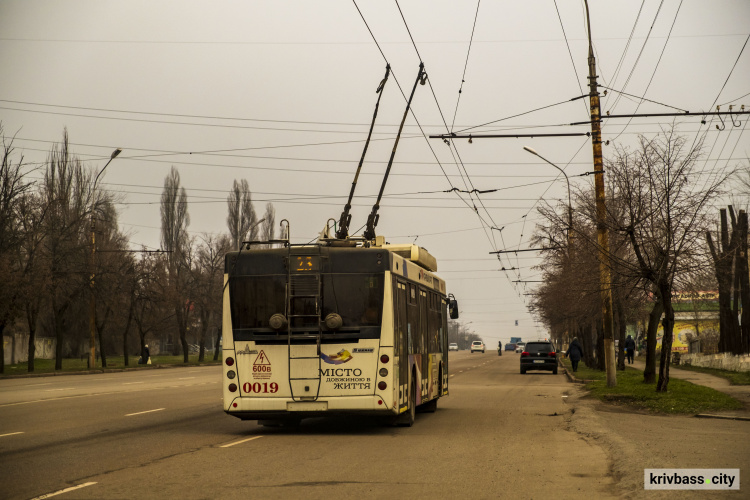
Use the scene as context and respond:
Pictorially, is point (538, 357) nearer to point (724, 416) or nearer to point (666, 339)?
point (666, 339)

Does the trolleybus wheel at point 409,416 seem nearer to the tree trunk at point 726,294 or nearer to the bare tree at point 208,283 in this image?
the tree trunk at point 726,294

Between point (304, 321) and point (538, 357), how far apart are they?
33303 mm

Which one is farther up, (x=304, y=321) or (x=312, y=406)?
(x=304, y=321)

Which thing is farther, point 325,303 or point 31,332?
point 31,332

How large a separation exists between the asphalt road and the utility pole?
19.0 feet

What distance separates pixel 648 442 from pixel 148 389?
19.7 metres

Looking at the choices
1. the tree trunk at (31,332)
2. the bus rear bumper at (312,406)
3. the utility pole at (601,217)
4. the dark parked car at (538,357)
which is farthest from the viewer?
the tree trunk at (31,332)

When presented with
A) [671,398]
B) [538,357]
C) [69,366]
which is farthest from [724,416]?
[69,366]

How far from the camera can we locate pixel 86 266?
48.3 metres

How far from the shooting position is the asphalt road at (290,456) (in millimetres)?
9203

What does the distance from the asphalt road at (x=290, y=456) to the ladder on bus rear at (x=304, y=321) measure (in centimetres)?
87

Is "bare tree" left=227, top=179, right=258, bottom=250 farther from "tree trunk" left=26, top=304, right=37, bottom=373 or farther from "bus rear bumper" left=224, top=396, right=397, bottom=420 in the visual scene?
"bus rear bumper" left=224, top=396, right=397, bottom=420

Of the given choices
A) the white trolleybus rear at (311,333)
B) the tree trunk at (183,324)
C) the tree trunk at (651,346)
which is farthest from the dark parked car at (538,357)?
the white trolleybus rear at (311,333)

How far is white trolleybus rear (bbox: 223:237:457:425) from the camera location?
47.0ft
